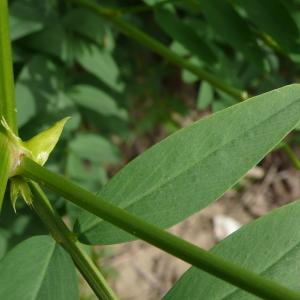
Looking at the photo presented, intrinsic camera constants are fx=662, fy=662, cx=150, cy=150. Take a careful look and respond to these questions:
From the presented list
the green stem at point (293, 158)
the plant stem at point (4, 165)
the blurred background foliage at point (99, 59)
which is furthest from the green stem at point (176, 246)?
the green stem at point (293, 158)

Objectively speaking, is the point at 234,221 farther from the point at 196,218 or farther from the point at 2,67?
the point at 2,67

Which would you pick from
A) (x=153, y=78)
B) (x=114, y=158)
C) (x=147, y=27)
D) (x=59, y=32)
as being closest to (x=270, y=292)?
(x=59, y=32)

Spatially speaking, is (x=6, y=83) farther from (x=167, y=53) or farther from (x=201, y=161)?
(x=167, y=53)

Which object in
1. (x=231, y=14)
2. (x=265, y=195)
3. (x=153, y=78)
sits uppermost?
(x=231, y=14)

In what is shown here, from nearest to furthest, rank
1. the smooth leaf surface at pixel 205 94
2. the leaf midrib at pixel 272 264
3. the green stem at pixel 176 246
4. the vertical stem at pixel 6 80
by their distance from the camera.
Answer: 1. the green stem at pixel 176 246
2. the leaf midrib at pixel 272 264
3. the vertical stem at pixel 6 80
4. the smooth leaf surface at pixel 205 94

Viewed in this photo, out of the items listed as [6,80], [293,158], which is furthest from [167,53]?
[6,80]

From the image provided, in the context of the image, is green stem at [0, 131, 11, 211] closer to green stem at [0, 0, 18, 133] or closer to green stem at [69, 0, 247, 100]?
green stem at [0, 0, 18, 133]

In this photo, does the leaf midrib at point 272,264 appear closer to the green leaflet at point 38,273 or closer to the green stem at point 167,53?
the green leaflet at point 38,273
